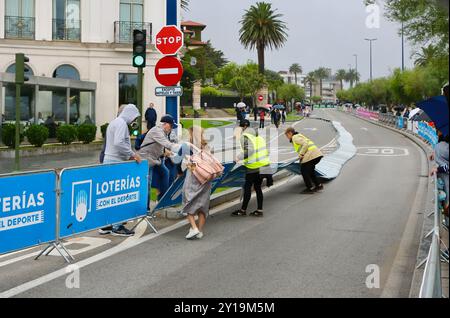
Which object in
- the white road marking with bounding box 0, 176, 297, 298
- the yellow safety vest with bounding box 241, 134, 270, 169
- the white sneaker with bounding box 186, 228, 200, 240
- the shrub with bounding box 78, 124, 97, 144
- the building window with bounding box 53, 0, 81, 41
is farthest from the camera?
the building window with bounding box 53, 0, 81, 41

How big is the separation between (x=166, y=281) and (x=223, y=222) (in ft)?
12.5

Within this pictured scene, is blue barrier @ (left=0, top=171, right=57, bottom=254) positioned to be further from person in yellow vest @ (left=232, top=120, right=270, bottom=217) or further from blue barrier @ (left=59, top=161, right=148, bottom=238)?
person in yellow vest @ (left=232, top=120, right=270, bottom=217)

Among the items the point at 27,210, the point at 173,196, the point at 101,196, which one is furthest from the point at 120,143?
the point at 27,210

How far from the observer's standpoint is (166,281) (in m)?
6.67

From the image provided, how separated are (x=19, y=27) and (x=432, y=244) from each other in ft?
99.0

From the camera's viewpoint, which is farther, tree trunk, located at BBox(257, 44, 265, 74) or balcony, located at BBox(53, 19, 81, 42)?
tree trunk, located at BBox(257, 44, 265, 74)

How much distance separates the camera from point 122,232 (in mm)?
9305

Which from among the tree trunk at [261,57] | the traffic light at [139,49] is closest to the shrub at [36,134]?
the traffic light at [139,49]

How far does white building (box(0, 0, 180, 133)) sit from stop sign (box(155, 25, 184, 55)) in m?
18.5

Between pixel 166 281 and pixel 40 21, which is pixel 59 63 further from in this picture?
pixel 166 281

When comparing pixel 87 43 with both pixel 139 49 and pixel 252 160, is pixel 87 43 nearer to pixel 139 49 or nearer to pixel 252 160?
pixel 139 49

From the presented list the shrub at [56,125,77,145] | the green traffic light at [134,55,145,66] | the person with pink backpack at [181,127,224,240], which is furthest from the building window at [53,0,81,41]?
the person with pink backpack at [181,127,224,240]

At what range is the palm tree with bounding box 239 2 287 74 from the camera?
80625 millimetres
